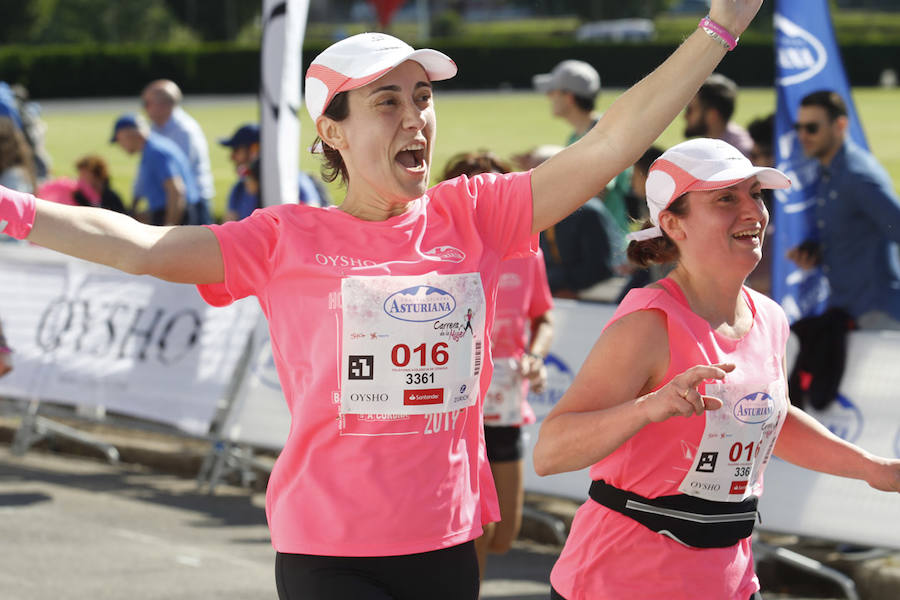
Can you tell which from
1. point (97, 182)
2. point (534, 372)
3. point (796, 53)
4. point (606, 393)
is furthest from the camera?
point (97, 182)

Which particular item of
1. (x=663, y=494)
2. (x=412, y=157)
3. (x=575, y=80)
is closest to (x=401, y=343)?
(x=412, y=157)

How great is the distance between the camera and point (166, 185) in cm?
1139

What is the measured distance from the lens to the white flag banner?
8188 mm

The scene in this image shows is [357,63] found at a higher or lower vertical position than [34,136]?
lower

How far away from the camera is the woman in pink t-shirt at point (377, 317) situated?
2955mm

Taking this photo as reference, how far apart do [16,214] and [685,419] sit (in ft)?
5.16

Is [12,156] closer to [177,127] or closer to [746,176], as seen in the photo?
[177,127]

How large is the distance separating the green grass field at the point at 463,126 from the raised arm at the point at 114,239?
18.4m

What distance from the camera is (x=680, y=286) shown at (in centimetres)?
338

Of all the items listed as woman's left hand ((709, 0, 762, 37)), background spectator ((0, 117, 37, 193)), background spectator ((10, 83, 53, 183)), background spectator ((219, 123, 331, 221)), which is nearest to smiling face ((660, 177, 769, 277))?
woman's left hand ((709, 0, 762, 37))

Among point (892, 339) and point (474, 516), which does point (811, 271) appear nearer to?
point (892, 339)

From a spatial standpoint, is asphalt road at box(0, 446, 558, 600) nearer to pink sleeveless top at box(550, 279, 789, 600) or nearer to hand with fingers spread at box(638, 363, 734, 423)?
pink sleeveless top at box(550, 279, 789, 600)

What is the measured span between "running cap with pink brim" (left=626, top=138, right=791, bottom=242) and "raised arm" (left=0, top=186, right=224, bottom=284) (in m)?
1.11

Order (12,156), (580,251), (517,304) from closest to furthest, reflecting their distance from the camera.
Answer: (517,304) → (580,251) → (12,156)
